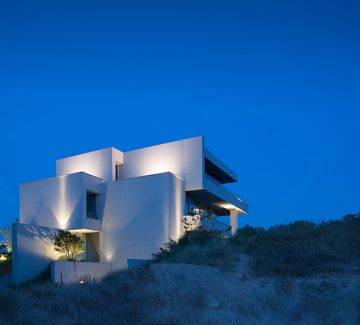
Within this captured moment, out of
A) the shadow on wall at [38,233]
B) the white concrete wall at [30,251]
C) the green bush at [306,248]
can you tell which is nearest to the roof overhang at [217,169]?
the green bush at [306,248]

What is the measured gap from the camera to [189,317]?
7766 millimetres

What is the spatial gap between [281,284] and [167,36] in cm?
2937

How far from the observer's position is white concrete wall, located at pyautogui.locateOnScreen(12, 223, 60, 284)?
2055 centimetres

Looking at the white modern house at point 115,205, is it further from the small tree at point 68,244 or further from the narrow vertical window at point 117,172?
the small tree at point 68,244

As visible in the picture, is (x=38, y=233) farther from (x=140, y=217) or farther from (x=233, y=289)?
(x=233, y=289)

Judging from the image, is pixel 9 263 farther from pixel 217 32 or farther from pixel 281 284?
pixel 217 32

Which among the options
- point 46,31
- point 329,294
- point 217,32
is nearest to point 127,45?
point 46,31

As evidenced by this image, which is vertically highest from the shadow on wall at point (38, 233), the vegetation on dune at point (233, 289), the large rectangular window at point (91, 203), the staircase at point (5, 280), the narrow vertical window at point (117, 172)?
the narrow vertical window at point (117, 172)

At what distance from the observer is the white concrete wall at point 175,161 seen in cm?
2562

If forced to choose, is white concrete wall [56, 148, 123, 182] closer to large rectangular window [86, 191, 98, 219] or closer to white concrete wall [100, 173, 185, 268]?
large rectangular window [86, 191, 98, 219]

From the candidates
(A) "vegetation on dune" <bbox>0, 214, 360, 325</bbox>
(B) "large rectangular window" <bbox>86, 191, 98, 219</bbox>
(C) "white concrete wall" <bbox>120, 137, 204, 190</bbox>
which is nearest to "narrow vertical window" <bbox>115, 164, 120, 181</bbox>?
(C) "white concrete wall" <bbox>120, 137, 204, 190</bbox>

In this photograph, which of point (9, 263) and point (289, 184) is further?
point (289, 184)

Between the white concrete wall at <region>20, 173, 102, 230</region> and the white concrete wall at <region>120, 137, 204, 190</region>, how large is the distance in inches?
112

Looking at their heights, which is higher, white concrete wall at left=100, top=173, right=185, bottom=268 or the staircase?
white concrete wall at left=100, top=173, right=185, bottom=268
